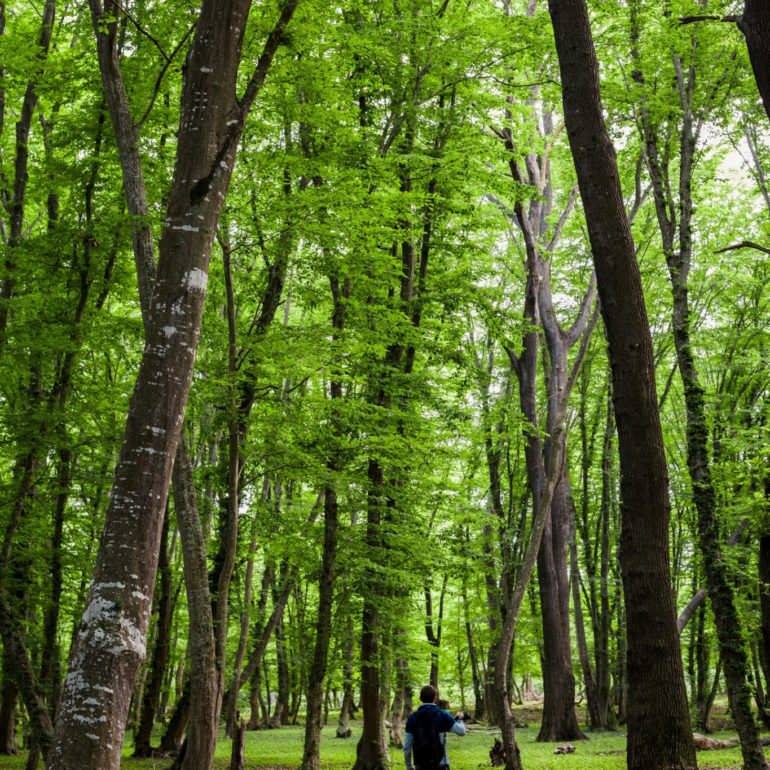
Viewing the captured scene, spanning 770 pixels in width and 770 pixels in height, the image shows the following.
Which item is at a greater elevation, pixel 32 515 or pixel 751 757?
pixel 32 515

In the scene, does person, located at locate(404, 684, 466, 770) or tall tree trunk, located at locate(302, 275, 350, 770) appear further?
tall tree trunk, located at locate(302, 275, 350, 770)

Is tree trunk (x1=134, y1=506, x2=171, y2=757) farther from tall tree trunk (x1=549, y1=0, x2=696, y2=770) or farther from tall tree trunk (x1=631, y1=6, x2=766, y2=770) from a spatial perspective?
tall tree trunk (x1=549, y1=0, x2=696, y2=770)

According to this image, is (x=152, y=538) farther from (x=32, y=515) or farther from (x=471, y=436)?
(x=471, y=436)

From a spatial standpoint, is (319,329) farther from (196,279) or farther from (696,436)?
(696,436)

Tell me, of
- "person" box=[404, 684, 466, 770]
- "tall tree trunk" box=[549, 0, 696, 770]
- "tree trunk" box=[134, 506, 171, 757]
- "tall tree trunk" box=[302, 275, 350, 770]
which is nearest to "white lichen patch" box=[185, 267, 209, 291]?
"tall tree trunk" box=[549, 0, 696, 770]

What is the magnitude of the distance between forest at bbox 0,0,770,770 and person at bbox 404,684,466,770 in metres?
0.04

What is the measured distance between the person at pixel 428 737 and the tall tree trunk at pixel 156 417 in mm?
3868

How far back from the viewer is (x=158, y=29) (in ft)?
30.7

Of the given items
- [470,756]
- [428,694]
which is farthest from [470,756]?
[428,694]

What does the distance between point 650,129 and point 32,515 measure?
1168 cm

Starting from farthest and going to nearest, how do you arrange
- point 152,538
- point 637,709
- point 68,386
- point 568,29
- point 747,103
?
point 747,103 → point 68,386 → point 568,29 → point 637,709 → point 152,538

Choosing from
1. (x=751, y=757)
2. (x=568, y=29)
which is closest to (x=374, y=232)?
(x=568, y=29)

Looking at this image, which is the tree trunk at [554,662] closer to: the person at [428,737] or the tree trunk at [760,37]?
the person at [428,737]

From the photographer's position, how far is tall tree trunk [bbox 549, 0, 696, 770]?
5855mm
